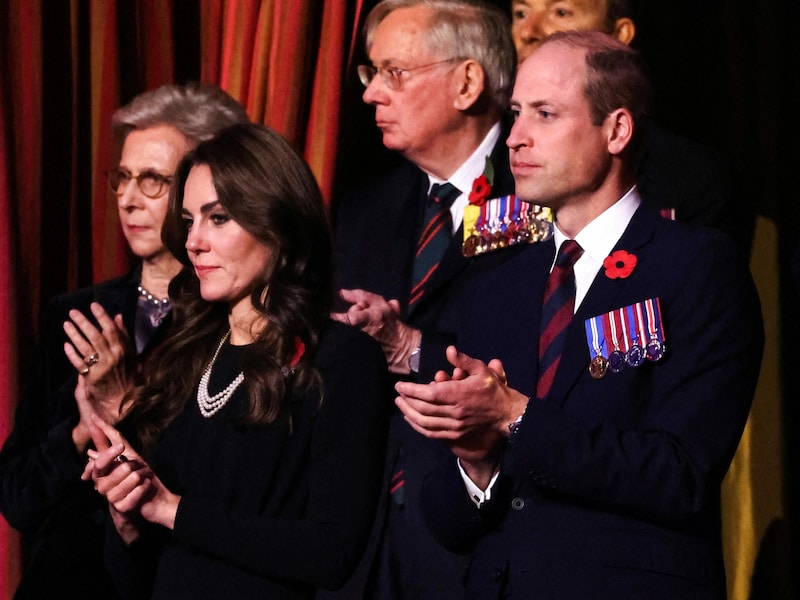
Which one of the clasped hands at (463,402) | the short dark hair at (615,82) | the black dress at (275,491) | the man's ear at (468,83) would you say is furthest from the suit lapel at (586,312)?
the man's ear at (468,83)

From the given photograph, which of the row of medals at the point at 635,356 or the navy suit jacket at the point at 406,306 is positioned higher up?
the row of medals at the point at 635,356

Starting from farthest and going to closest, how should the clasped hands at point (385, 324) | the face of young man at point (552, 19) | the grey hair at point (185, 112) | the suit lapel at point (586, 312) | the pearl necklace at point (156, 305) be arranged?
the face of young man at point (552, 19) < the grey hair at point (185, 112) < the pearl necklace at point (156, 305) < the clasped hands at point (385, 324) < the suit lapel at point (586, 312)

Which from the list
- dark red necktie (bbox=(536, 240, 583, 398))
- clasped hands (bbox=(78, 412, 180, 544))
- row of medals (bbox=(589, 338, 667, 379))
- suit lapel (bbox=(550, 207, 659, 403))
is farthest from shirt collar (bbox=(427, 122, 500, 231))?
clasped hands (bbox=(78, 412, 180, 544))

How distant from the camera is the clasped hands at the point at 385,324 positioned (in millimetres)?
2777

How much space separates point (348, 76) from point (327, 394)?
1560mm

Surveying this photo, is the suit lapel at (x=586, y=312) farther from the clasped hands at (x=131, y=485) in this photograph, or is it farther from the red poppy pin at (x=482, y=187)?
the red poppy pin at (x=482, y=187)

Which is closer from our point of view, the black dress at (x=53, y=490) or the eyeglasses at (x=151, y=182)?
the black dress at (x=53, y=490)

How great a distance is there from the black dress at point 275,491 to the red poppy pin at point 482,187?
735 millimetres

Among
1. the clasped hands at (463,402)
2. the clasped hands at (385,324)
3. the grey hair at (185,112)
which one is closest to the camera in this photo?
the clasped hands at (463,402)

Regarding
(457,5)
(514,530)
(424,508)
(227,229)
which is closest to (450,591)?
(424,508)

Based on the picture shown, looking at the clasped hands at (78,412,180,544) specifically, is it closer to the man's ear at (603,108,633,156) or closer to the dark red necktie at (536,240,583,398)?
the dark red necktie at (536,240,583,398)

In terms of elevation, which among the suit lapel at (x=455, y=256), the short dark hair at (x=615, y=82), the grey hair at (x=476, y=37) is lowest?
the suit lapel at (x=455, y=256)

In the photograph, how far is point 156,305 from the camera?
302 cm

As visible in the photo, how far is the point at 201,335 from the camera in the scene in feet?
8.36
